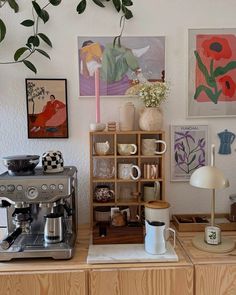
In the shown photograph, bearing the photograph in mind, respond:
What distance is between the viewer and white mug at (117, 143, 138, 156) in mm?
1633

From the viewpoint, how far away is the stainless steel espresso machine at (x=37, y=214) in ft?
4.30

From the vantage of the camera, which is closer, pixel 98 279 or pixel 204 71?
pixel 98 279

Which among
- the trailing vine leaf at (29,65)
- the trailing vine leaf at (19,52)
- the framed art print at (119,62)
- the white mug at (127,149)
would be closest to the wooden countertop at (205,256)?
the white mug at (127,149)

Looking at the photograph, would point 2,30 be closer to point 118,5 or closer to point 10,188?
point 118,5

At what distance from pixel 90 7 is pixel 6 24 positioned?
1.50ft

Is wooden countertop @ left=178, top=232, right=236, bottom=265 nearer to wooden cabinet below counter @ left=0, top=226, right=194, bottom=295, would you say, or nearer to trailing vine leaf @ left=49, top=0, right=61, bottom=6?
wooden cabinet below counter @ left=0, top=226, right=194, bottom=295

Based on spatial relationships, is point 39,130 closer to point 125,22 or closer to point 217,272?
point 125,22

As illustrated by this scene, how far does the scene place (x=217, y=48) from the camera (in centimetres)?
174

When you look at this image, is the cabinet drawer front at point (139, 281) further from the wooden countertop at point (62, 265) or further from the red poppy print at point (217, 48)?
the red poppy print at point (217, 48)

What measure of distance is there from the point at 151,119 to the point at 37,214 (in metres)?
0.72

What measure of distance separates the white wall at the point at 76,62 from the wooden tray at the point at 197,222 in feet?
0.76

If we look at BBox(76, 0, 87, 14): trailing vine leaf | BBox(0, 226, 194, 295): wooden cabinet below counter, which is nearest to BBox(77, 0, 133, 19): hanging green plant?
BBox(76, 0, 87, 14): trailing vine leaf

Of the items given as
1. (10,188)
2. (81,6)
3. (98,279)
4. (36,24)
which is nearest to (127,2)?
(81,6)

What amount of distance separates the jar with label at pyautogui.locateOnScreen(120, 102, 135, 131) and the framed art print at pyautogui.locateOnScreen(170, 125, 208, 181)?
26 cm
